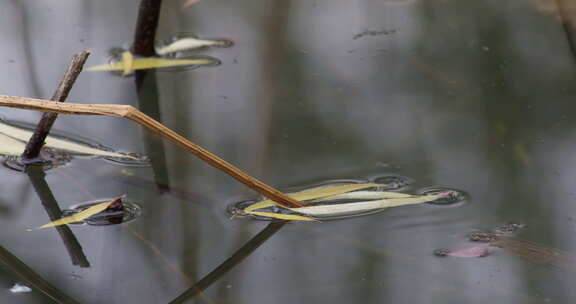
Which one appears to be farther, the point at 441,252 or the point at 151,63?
the point at 151,63

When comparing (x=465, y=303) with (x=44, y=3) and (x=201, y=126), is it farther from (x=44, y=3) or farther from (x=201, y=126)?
(x=44, y=3)

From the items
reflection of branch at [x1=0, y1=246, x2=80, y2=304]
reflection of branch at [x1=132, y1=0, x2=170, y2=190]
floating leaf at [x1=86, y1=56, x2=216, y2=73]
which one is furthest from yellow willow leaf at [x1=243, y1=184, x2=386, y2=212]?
floating leaf at [x1=86, y1=56, x2=216, y2=73]

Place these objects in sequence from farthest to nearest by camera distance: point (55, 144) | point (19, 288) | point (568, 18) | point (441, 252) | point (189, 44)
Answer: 1. point (568, 18)
2. point (189, 44)
3. point (55, 144)
4. point (441, 252)
5. point (19, 288)

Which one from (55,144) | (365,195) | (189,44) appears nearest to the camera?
(365,195)

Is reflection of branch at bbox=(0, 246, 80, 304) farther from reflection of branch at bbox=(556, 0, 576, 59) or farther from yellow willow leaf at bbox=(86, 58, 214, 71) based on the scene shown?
reflection of branch at bbox=(556, 0, 576, 59)

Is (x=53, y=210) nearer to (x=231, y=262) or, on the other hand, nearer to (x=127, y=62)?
(x=231, y=262)

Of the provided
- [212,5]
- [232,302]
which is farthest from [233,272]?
[212,5]

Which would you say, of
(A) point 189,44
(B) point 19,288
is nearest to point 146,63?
(A) point 189,44
